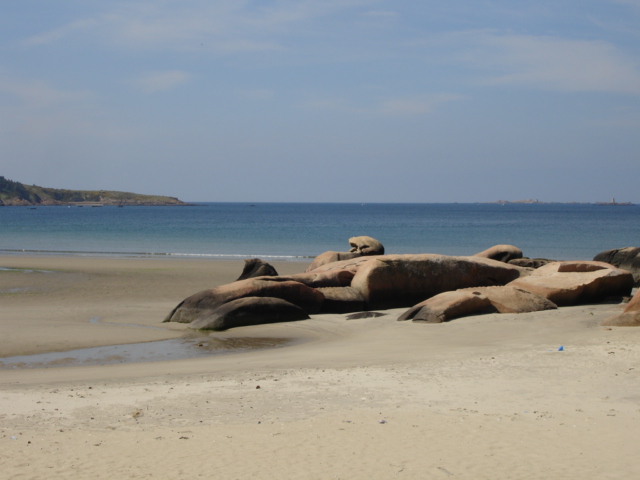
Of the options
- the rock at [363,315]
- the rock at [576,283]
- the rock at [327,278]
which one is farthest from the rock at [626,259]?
the rock at [363,315]

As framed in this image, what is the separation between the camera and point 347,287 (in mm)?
15891

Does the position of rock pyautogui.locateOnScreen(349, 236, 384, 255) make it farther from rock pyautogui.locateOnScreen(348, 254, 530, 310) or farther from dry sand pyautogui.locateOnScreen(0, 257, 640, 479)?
dry sand pyautogui.locateOnScreen(0, 257, 640, 479)

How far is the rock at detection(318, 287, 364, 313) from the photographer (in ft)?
49.6

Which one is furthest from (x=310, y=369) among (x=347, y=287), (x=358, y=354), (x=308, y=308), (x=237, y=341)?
(x=347, y=287)

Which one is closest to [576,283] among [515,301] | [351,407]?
[515,301]

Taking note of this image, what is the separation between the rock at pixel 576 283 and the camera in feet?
47.9

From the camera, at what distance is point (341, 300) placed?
50.0 ft

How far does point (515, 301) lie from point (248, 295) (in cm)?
580

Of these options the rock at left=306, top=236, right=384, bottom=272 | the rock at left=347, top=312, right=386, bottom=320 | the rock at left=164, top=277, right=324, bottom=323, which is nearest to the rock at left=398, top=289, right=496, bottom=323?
the rock at left=347, top=312, right=386, bottom=320

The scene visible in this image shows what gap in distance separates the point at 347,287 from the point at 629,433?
10.1 meters

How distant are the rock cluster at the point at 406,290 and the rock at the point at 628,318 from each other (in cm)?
208

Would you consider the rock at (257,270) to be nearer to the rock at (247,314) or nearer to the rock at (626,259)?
the rock at (247,314)

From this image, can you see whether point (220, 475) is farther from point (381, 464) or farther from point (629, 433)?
point (629, 433)

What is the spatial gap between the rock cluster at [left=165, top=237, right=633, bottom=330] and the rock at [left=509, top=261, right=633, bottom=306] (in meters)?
0.02
